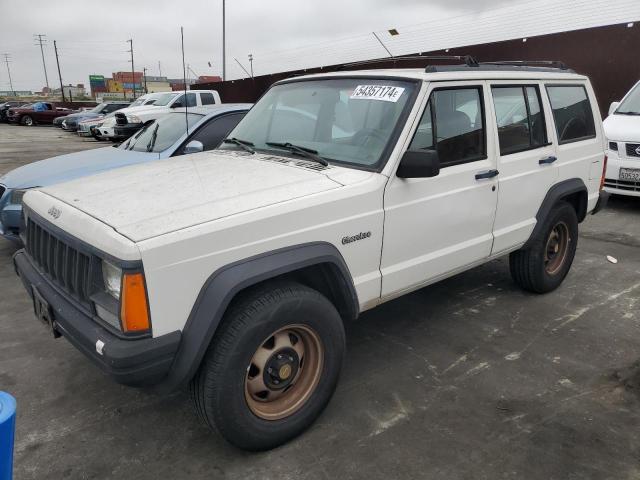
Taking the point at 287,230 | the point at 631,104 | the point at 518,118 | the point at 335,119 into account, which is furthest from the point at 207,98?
the point at 287,230

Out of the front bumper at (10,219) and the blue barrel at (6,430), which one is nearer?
the blue barrel at (6,430)

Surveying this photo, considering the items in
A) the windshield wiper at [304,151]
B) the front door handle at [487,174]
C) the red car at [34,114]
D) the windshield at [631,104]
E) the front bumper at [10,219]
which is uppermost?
the windshield at [631,104]

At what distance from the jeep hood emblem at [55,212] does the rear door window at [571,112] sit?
373 cm

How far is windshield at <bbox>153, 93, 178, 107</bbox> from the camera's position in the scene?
18527 millimetres

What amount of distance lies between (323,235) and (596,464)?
5.79ft

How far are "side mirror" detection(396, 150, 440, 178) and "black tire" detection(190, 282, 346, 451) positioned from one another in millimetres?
861

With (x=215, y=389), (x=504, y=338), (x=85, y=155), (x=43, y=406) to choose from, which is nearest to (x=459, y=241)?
(x=504, y=338)

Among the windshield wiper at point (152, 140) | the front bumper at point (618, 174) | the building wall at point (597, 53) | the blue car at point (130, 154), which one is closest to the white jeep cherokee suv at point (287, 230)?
the blue car at point (130, 154)

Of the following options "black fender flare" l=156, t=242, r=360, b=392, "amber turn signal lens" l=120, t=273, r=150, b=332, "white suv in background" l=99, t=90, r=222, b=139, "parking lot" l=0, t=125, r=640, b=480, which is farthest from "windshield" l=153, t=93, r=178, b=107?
"amber turn signal lens" l=120, t=273, r=150, b=332

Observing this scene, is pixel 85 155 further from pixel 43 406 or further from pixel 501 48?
pixel 501 48

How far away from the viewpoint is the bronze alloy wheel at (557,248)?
460cm

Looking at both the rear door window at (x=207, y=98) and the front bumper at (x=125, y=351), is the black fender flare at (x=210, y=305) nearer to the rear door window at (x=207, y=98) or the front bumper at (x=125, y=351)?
the front bumper at (x=125, y=351)

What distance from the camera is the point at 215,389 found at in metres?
2.35

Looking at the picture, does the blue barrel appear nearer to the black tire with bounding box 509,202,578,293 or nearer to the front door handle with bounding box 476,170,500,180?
the front door handle with bounding box 476,170,500,180
